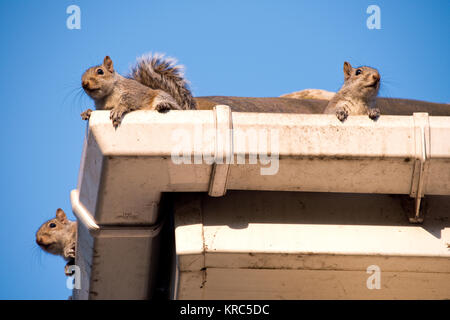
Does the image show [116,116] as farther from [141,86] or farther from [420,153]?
[420,153]

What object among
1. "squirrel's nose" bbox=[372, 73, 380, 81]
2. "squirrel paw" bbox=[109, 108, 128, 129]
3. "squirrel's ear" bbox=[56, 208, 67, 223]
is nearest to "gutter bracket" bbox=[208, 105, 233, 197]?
"squirrel paw" bbox=[109, 108, 128, 129]

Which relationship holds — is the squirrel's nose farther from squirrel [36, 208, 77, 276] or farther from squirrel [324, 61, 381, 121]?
squirrel [36, 208, 77, 276]

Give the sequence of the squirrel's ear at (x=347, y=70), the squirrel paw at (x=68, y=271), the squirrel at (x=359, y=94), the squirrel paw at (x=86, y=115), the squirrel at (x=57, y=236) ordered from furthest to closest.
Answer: the squirrel at (x=57, y=236) → the squirrel paw at (x=68, y=271) → the squirrel's ear at (x=347, y=70) → the squirrel at (x=359, y=94) → the squirrel paw at (x=86, y=115)

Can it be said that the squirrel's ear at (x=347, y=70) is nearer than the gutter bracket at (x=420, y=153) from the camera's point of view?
No

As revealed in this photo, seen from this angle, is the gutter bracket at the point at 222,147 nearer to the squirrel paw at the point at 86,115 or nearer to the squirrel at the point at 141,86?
the squirrel at the point at 141,86

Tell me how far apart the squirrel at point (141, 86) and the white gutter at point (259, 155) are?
30.3 inches

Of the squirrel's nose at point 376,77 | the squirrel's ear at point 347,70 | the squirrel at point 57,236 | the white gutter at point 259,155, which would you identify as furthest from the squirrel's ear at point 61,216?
the squirrel's nose at point 376,77

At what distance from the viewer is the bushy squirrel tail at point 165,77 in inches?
152

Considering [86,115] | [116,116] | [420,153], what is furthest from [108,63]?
[420,153]

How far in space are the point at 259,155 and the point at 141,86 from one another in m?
1.45

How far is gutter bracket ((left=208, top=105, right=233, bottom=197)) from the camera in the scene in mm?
2531

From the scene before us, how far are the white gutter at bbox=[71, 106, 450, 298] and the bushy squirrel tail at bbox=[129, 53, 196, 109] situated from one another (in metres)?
1.25

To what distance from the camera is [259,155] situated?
101 inches
